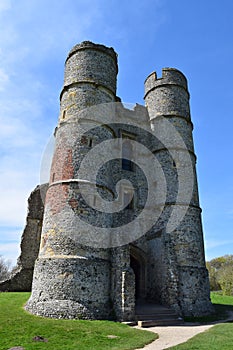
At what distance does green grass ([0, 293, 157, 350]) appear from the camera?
25.8ft

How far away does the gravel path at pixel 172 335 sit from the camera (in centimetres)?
850

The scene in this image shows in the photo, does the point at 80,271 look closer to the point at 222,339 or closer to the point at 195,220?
the point at 222,339

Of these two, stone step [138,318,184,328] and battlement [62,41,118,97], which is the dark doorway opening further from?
battlement [62,41,118,97]

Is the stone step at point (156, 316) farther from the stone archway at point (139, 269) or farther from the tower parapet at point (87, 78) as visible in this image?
the tower parapet at point (87, 78)

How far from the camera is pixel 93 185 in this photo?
13969 mm

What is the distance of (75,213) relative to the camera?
13.1 m

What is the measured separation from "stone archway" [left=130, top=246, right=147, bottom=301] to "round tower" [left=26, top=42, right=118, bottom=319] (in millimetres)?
3694

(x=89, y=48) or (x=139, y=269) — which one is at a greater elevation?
(x=89, y=48)

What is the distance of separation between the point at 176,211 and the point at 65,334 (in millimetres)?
9786

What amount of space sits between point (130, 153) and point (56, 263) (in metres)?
9.43

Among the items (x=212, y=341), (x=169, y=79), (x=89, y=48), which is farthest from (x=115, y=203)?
(x=169, y=79)

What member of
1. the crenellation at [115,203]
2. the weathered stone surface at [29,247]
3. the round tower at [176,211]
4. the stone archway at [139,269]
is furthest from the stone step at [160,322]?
the weathered stone surface at [29,247]

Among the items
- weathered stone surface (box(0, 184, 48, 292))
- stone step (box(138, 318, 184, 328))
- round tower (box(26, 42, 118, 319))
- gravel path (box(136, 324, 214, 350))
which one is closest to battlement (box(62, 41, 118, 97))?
round tower (box(26, 42, 118, 319))

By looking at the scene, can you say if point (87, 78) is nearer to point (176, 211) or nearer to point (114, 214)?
point (114, 214)
